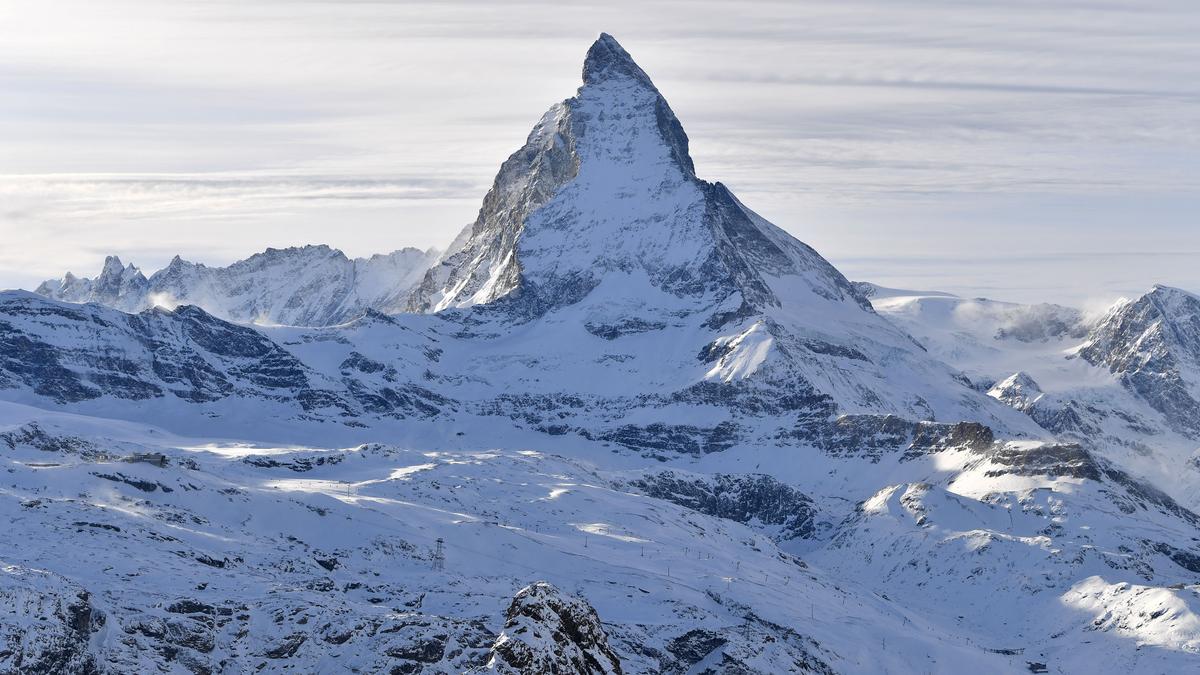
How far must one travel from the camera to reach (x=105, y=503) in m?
174

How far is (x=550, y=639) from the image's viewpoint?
70.7 metres

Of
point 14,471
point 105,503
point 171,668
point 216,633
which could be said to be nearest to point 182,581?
point 216,633

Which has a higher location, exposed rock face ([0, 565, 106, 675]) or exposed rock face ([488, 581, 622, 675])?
exposed rock face ([488, 581, 622, 675])

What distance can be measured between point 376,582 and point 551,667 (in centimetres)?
9622

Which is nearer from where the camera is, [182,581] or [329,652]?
[329,652]

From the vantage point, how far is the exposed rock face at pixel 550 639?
70.1 m

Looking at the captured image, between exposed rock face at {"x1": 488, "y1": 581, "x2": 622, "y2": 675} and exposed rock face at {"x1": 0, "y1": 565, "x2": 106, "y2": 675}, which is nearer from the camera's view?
exposed rock face at {"x1": 488, "y1": 581, "x2": 622, "y2": 675}

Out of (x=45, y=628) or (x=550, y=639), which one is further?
(x=45, y=628)

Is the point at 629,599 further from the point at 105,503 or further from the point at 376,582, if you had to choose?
the point at 105,503

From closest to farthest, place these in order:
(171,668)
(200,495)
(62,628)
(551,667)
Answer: (551,667), (62,628), (171,668), (200,495)

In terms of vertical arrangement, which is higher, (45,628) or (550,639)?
(550,639)

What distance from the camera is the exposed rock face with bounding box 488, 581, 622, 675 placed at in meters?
70.1

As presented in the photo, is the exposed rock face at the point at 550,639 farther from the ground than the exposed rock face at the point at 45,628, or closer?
farther from the ground

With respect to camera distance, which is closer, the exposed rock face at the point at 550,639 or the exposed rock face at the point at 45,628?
the exposed rock face at the point at 550,639
